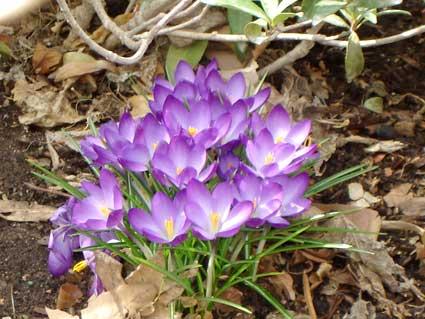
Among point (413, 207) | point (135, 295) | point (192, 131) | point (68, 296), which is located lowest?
point (413, 207)

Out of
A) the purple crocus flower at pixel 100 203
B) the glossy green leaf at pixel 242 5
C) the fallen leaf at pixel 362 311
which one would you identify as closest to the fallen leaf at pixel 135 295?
the purple crocus flower at pixel 100 203

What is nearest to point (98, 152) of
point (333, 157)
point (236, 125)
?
point (236, 125)

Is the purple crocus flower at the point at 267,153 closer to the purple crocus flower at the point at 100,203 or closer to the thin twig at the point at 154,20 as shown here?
the purple crocus flower at the point at 100,203

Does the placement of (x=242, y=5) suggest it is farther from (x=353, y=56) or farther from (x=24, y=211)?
(x=24, y=211)

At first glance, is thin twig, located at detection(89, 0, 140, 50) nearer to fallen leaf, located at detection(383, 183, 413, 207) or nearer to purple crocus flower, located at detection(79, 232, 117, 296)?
purple crocus flower, located at detection(79, 232, 117, 296)

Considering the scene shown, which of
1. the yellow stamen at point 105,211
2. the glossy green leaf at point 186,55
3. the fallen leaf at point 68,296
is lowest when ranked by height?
the fallen leaf at point 68,296

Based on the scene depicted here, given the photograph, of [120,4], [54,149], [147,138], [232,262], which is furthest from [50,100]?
[232,262]
